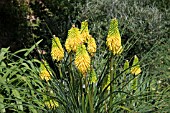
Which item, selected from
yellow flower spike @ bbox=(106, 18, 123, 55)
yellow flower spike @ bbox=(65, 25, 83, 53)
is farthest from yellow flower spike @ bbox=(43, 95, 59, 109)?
yellow flower spike @ bbox=(106, 18, 123, 55)

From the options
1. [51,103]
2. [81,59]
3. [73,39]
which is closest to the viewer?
[81,59]

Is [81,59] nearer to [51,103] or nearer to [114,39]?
[114,39]

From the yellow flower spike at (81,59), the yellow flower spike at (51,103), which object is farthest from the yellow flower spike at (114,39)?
the yellow flower spike at (51,103)

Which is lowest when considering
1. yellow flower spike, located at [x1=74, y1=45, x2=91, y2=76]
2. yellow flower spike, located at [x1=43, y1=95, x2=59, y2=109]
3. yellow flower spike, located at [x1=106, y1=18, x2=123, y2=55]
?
yellow flower spike, located at [x1=43, y1=95, x2=59, y2=109]

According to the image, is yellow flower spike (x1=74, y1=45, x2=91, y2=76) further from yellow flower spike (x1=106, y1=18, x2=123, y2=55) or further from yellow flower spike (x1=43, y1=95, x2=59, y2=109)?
yellow flower spike (x1=43, y1=95, x2=59, y2=109)

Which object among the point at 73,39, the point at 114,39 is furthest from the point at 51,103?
the point at 114,39

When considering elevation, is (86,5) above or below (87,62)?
above

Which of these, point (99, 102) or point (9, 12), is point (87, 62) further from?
point (9, 12)

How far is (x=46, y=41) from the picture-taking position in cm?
714

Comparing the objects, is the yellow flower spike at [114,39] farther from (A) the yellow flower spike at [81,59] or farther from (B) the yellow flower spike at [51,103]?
(B) the yellow flower spike at [51,103]

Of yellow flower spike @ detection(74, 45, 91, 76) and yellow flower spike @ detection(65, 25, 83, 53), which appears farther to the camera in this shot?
yellow flower spike @ detection(65, 25, 83, 53)

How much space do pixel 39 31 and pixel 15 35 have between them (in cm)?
46

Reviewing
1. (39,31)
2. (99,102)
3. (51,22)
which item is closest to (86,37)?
(99,102)

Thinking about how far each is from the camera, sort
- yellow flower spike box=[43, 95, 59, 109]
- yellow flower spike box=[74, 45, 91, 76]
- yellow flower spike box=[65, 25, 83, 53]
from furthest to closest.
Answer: yellow flower spike box=[43, 95, 59, 109] → yellow flower spike box=[65, 25, 83, 53] → yellow flower spike box=[74, 45, 91, 76]
